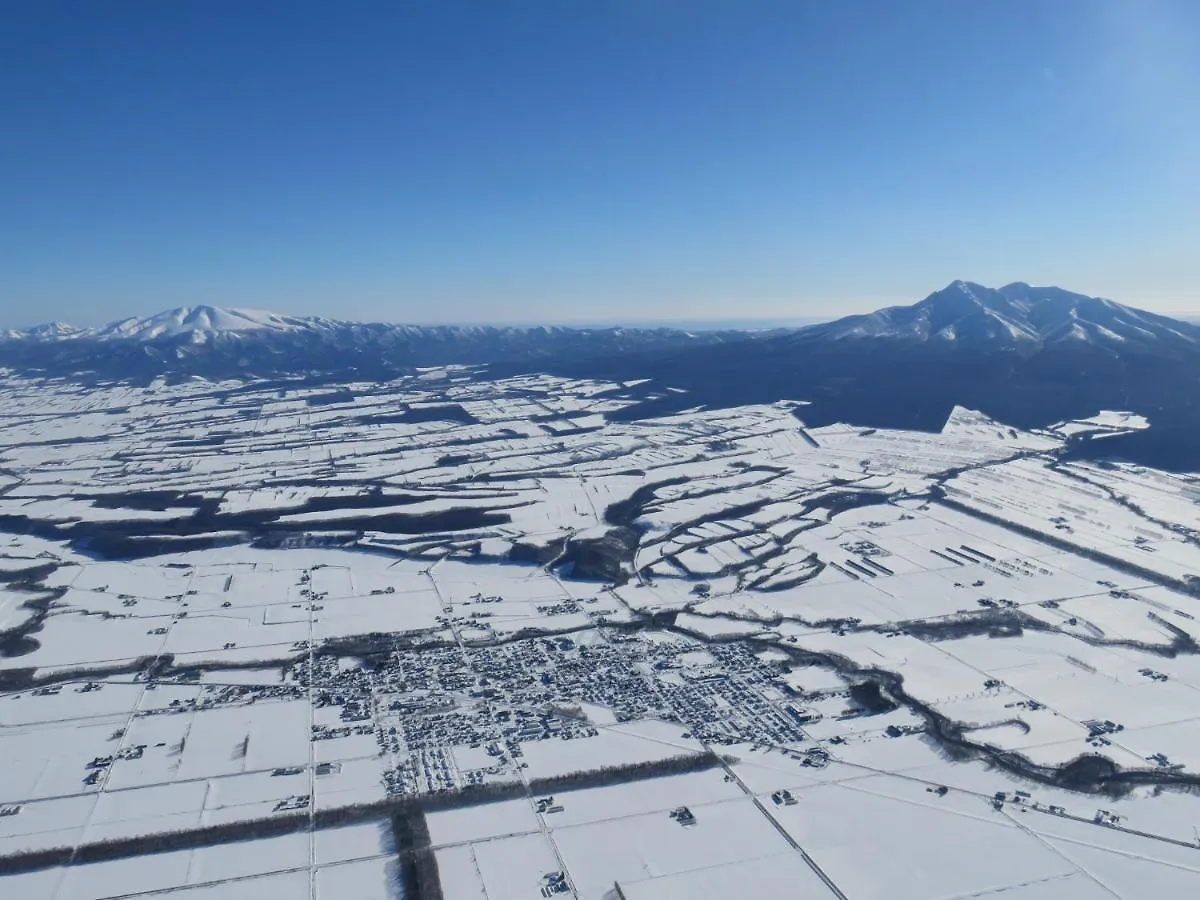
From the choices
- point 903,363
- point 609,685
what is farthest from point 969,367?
point 609,685

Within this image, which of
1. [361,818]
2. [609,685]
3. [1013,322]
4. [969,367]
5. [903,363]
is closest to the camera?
[361,818]

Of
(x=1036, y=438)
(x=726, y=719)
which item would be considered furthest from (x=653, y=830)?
(x=1036, y=438)

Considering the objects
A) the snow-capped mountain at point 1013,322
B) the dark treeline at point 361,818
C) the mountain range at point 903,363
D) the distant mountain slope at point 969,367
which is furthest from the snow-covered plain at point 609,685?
the snow-capped mountain at point 1013,322

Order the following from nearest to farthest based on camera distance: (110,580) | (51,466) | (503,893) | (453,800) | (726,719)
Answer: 1. (503,893)
2. (453,800)
3. (726,719)
4. (110,580)
5. (51,466)

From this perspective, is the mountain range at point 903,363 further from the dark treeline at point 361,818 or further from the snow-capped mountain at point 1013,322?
the dark treeline at point 361,818

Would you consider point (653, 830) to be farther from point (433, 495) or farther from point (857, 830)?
point (433, 495)

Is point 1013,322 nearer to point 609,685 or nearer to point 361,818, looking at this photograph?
point 609,685

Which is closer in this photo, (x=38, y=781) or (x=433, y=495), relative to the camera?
(x=38, y=781)
